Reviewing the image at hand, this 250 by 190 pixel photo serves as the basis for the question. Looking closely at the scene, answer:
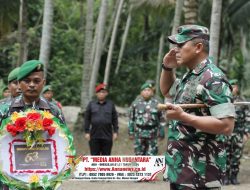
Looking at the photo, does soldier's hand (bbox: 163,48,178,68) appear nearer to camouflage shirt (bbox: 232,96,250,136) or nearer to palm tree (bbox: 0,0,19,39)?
camouflage shirt (bbox: 232,96,250,136)

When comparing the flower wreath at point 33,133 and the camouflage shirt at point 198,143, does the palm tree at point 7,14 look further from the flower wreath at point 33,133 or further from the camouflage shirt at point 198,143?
the camouflage shirt at point 198,143

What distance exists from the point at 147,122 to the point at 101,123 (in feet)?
3.03

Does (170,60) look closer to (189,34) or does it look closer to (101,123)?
(189,34)

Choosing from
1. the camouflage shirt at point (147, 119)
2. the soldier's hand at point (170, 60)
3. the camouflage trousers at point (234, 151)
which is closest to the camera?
the soldier's hand at point (170, 60)

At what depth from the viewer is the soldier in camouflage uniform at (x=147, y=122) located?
12.5 metres

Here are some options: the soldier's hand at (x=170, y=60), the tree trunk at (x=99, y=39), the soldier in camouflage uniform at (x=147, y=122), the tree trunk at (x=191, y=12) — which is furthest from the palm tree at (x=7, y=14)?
the soldier's hand at (x=170, y=60)

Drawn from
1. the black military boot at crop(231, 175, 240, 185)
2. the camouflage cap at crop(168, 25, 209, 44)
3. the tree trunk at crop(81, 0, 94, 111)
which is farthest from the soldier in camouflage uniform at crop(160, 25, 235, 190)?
the tree trunk at crop(81, 0, 94, 111)

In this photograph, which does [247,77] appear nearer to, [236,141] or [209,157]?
[236,141]

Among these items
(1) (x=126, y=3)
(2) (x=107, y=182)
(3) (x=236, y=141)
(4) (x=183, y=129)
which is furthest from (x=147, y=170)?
(1) (x=126, y=3)

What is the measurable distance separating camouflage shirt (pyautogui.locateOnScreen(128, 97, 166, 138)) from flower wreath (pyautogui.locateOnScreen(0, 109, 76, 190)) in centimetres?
739

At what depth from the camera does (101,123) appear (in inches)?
485

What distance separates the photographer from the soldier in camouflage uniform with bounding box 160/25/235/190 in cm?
417

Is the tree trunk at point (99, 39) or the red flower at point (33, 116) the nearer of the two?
the red flower at point (33, 116)

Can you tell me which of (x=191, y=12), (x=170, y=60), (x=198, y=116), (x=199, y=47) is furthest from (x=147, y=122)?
(x=198, y=116)
